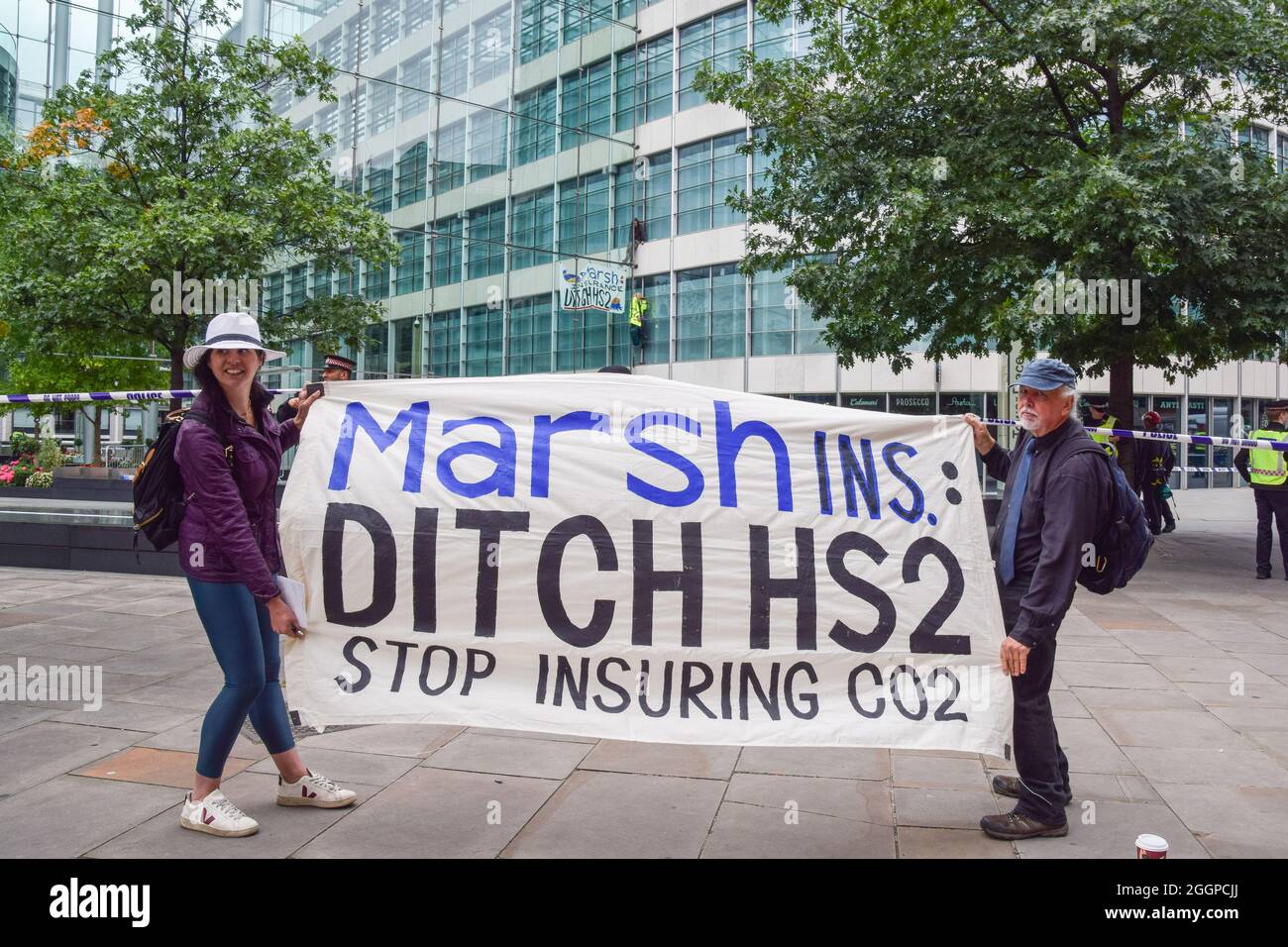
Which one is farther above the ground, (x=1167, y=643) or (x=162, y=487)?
(x=162, y=487)

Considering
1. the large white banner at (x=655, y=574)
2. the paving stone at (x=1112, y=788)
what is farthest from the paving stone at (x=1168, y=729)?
the large white banner at (x=655, y=574)

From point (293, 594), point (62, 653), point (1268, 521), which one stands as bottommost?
point (62, 653)

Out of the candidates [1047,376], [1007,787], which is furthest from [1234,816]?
[1047,376]

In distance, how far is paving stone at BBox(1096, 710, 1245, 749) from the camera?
5605 mm

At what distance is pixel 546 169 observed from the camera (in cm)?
2828

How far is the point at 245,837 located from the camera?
13.2 feet

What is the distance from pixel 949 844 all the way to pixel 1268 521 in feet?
33.6

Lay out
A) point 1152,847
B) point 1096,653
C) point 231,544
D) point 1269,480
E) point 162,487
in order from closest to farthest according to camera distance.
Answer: point 1152,847 → point 231,544 → point 162,487 → point 1096,653 → point 1269,480

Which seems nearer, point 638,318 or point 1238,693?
point 1238,693

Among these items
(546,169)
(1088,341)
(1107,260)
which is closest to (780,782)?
(1107,260)

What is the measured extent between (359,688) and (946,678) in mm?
2357

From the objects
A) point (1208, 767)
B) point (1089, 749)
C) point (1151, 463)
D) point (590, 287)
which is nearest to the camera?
point (1208, 767)

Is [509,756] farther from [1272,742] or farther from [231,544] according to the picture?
[1272,742]

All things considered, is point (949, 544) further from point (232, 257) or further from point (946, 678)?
point (232, 257)
